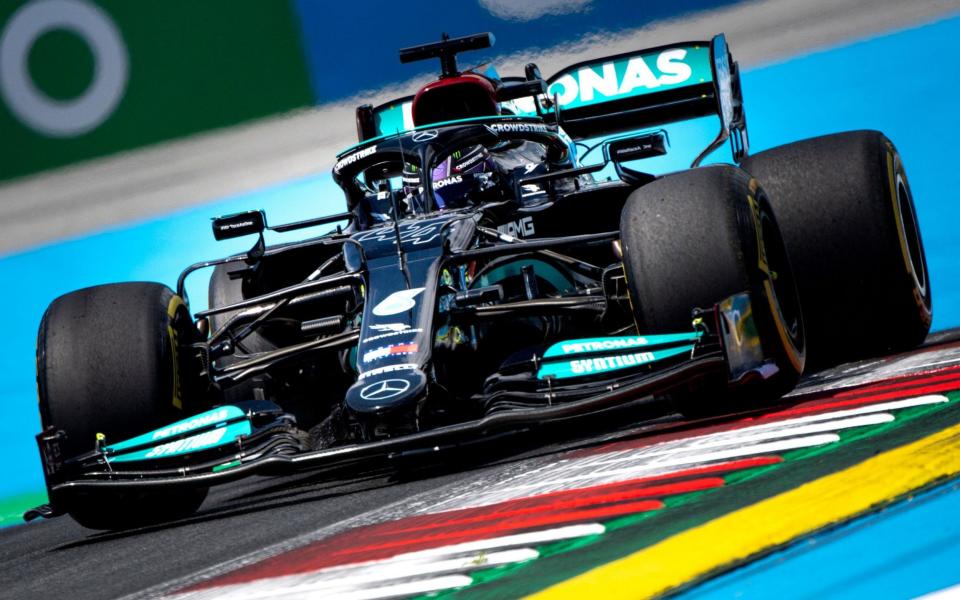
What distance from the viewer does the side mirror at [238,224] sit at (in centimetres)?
602

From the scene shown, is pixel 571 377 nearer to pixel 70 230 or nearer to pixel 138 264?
pixel 138 264

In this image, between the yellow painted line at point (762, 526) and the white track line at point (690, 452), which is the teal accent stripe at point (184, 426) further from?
the yellow painted line at point (762, 526)

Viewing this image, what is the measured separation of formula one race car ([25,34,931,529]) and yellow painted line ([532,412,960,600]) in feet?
5.26

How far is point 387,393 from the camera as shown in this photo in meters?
4.54

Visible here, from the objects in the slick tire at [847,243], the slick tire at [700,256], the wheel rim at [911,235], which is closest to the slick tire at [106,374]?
the slick tire at [700,256]

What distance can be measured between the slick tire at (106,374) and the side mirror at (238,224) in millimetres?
763

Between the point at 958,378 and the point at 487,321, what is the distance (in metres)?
1.62

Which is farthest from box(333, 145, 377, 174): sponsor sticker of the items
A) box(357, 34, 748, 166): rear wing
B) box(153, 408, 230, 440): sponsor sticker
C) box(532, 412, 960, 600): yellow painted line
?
box(532, 412, 960, 600): yellow painted line

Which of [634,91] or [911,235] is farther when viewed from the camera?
[634,91]

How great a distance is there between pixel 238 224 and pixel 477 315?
148cm

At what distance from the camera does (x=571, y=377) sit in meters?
4.59

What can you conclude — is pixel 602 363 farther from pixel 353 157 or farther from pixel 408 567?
pixel 353 157

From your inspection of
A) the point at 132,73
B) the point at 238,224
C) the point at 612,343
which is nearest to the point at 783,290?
the point at 612,343

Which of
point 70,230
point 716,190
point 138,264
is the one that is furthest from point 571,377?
point 70,230
